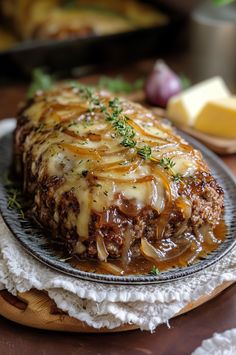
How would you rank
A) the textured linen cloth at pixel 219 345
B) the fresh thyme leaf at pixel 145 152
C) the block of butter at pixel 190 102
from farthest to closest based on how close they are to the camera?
the block of butter at pixel 190 102, the fresh thyme leaf at pixel 145 152, the textured linen cloth at pixel 219 345

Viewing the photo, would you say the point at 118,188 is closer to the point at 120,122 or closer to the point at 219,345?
the point at 120,122

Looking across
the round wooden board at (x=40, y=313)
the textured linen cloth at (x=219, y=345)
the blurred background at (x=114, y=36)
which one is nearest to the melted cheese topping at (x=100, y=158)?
the round wooden board at (x=40, y=313)

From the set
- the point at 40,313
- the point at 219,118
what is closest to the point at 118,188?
the point at 40,313

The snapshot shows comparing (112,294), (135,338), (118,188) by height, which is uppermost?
(118,188)

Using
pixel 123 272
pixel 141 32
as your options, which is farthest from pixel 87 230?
pixel 141 32

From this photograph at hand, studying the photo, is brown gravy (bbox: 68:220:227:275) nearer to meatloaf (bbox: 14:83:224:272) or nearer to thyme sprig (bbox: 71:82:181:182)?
meatloaf (bbox: 14:83:224:272)

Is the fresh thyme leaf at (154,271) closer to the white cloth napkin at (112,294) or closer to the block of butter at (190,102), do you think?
the white cloth napkin at (112,294)

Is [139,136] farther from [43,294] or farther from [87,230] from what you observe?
[43,294]
